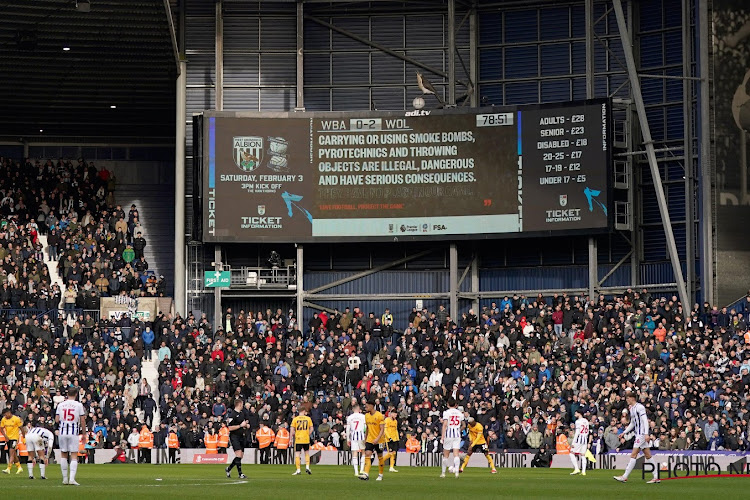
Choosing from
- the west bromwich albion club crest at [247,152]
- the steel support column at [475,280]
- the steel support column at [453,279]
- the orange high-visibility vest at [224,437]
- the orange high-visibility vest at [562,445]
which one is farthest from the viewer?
the steel support column at [475,280]

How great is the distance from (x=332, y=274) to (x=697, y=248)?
16089 millimetres

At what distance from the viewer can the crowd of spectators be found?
46062mm

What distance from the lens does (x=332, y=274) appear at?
62906mm

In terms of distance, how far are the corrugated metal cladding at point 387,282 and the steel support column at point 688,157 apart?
36.7 ft

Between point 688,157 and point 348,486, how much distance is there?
99.1 feet

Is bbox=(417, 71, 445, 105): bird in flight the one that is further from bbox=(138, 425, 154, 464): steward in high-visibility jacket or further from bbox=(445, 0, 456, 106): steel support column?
bbox=(138, 425, 154, 464): steward in high-visibility jacket

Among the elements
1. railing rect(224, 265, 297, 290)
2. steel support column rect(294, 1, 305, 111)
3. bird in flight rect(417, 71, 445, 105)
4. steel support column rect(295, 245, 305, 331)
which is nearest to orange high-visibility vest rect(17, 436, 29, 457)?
railing rect(224, 265, 297, 290)

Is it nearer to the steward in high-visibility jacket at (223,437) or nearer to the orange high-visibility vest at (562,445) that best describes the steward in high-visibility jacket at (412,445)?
the orange high-visibility vest at (562,445)

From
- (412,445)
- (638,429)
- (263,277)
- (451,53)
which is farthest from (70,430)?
(451,53)

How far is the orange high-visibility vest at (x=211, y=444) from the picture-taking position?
47.9 metres

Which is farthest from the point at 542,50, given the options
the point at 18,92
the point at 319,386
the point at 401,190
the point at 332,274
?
the point at 18,92

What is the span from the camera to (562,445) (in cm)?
4497

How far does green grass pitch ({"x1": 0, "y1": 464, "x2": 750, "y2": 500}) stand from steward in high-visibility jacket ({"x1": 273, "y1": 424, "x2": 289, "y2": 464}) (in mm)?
7080

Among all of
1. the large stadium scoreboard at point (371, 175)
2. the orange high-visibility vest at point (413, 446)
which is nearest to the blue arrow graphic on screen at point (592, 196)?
the large stadium scoreboard at point (371, 175)
